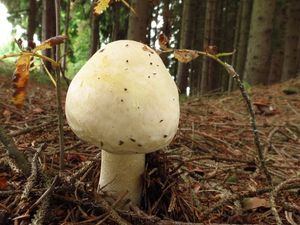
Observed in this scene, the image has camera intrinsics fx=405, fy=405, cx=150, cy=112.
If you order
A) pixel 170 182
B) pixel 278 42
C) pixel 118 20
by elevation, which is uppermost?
pixel 118 20

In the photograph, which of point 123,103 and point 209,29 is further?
point 209,29

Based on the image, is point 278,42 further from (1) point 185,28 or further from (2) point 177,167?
(2) point 177,167

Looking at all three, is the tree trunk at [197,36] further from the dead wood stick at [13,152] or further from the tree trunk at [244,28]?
the dead wood stick at [13,152]

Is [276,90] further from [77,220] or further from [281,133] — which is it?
[77,220]

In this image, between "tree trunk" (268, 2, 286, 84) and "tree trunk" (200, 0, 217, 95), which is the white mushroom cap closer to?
"tree trunk" (200, 0, 217, 95)

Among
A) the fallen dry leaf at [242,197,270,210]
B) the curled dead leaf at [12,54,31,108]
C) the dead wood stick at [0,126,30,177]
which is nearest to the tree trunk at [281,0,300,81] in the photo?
the fallen dry leaf at [242,197,270,210]

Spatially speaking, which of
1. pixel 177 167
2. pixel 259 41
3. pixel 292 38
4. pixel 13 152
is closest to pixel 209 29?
pixel 259 41

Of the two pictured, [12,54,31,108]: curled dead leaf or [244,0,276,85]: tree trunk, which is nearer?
[12,54,31,108]: curled dead leaf
